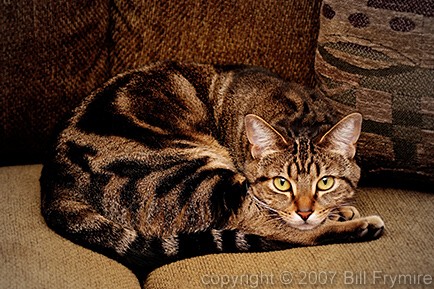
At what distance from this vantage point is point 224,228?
1756mm

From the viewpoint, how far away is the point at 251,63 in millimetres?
2281

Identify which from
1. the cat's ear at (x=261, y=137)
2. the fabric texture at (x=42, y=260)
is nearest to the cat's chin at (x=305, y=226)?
the cat's ear at (x=261, y=137)

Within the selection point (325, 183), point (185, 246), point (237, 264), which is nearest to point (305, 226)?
point (325, 183)

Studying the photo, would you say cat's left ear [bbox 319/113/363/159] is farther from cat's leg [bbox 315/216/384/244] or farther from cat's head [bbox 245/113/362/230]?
cat's leg [bbox 315/216/384/244]

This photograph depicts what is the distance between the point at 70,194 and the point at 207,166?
0.38 meters

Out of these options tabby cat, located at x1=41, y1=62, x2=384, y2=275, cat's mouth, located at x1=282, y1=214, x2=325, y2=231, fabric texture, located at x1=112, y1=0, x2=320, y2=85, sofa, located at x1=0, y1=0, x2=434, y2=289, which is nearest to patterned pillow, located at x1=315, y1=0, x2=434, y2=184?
sofa, located at x1=0, y1=0, x2=434, y2=289

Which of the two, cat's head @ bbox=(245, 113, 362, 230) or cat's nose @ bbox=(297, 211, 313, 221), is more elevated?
cat's head @ bbox=(245, 113, 362, 230)

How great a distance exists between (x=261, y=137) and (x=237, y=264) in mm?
377

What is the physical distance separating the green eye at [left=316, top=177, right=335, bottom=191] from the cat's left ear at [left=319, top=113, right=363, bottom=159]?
0.28 ft

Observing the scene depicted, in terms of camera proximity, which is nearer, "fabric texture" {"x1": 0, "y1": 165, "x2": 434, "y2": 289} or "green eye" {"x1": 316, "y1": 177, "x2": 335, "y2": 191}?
"fabric texture" {"x1": 0, "y1": 165, "x2": 434, "y2": 289}

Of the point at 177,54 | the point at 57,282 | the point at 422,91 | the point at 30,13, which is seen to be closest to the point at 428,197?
the point at 422,91

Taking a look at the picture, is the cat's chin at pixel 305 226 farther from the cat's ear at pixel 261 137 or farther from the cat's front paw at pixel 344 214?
the cat's ear at pixel 261 137

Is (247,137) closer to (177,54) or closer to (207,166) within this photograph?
(207,166)

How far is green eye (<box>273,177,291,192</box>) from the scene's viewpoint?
5.97 feet
